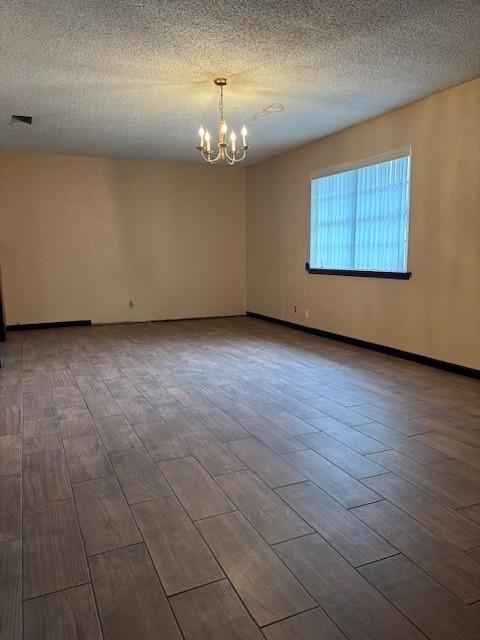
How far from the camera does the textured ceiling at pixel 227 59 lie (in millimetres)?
2793

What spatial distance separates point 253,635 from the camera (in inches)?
55.4

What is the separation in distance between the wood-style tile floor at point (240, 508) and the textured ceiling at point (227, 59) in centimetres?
258

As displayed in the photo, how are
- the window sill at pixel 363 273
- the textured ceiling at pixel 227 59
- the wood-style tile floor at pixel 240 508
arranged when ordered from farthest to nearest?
→ the window sill at pixel 363 273, the textured ceiling at pixel 227 59, the wood-style tile floor at pixel 240 508

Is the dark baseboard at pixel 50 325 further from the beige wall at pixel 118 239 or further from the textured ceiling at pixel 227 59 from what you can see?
the textured ceiling at pixel 227 59

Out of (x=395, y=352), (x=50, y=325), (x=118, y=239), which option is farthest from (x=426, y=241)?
(x=50, y=325)

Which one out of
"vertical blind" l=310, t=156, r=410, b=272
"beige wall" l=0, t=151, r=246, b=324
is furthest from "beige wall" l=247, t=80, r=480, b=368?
"beige wall" l=0, t=151, r=246, b=324

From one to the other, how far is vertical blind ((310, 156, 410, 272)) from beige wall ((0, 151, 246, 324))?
2.26m

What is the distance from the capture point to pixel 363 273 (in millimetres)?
5430

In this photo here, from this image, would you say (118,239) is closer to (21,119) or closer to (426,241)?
(21,119)

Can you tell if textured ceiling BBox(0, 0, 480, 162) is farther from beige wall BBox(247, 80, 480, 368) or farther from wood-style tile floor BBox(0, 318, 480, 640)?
wood-style tile floor BBox(0, 318, 480, 640)

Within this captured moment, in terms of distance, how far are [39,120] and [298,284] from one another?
390cm

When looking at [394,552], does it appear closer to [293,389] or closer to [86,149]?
[293,389]

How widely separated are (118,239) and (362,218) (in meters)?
3.97

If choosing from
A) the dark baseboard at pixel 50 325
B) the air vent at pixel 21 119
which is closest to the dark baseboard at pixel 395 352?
the dark baseboard at pixel 50 325
